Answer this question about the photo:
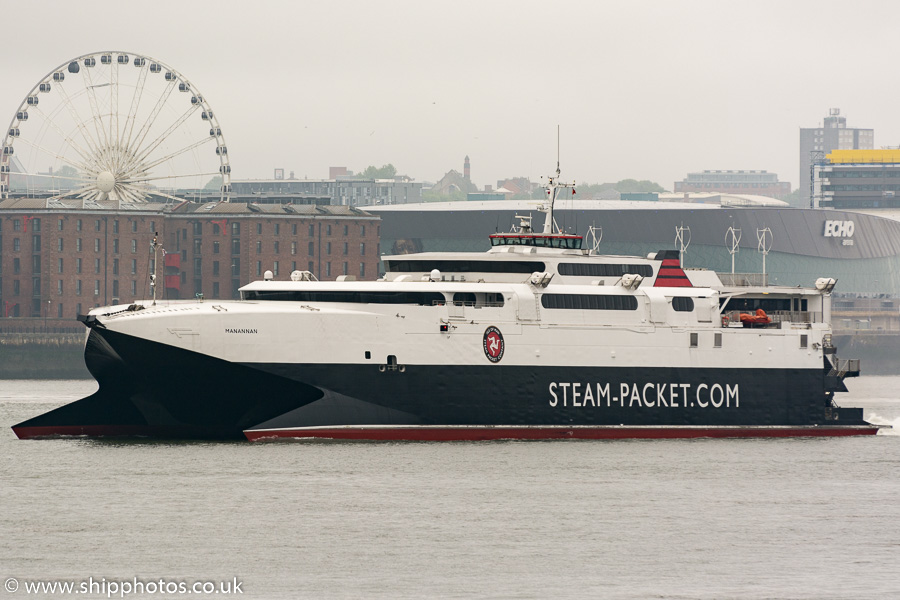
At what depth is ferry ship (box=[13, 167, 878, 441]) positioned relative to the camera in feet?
133

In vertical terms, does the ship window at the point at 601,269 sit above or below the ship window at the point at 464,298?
above

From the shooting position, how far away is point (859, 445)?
1777 inches

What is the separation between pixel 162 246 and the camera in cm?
9888

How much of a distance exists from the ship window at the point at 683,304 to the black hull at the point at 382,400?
1.96m

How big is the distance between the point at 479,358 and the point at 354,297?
4139mm

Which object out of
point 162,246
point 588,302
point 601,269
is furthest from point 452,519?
point 162,246

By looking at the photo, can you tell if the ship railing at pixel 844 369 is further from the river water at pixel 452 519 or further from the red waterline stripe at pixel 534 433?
the river water at pixel 452 519

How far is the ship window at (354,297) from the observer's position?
1640 inches

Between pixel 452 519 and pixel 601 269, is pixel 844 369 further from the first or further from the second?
pixel 452 519

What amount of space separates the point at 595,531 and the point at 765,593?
18.2ft

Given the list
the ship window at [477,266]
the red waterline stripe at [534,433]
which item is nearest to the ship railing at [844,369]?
the red waterline stripe at [534,433]

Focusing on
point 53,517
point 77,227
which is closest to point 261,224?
point 77,227

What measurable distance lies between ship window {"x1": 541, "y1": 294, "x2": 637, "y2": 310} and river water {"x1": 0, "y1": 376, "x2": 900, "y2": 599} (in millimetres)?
4227

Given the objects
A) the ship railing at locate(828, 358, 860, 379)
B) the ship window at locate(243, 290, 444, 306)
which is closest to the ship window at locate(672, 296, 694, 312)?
the ship railing at locate(828, 358, 860, 379)
